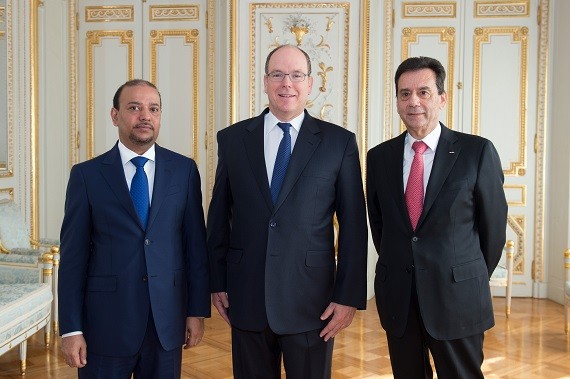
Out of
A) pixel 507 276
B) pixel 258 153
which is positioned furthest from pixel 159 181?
pixel 507 276

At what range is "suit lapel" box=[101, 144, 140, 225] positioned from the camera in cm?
201

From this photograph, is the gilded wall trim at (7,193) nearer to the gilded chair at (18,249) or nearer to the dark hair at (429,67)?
the gilded chair at (18,249)

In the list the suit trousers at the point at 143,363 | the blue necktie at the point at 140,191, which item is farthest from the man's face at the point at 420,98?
the suit trousers at the point at 143,363

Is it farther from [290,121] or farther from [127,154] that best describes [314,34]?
[127,154]

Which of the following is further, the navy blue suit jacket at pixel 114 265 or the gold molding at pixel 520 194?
the gold molding at pixel 520 194

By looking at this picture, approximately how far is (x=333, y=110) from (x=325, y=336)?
3.56 m

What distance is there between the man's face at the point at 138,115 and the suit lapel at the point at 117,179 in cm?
7

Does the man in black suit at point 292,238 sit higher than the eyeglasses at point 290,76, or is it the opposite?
the eyeglasses at point 290,76

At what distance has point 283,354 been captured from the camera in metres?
2.09

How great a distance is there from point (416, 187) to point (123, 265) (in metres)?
0.95

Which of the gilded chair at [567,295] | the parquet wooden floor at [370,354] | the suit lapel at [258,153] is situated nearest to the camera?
the suit lapel at [258,153]

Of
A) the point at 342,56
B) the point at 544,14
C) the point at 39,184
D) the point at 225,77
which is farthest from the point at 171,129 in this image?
the point at 544,14

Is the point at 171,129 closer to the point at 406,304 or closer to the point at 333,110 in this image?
the point at 333,110

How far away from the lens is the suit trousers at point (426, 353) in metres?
2.09
